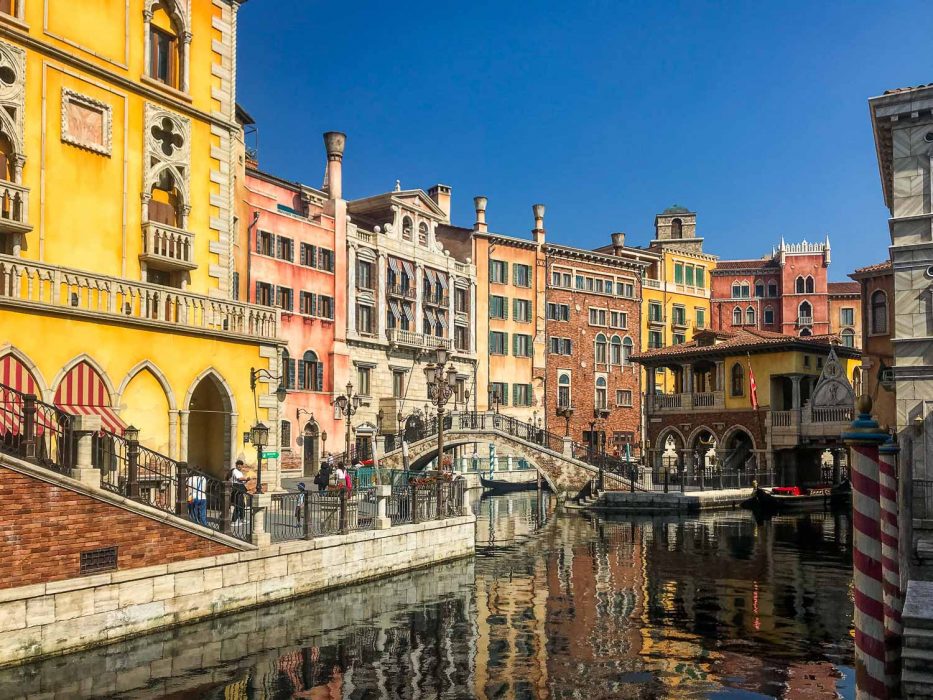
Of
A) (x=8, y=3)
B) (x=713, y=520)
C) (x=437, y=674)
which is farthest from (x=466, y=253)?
(x=437, y=674)

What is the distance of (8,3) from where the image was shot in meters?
17.4

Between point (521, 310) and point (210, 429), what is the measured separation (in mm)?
35848

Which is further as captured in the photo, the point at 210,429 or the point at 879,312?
the point at 879,312

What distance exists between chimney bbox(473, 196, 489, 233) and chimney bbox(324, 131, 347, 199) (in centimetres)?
1136

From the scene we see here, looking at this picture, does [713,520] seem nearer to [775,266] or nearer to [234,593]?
[234,593]

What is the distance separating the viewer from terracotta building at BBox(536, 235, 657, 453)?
2231 inches

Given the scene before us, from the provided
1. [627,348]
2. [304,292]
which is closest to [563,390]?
[627,348]

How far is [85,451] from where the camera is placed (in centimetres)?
1352

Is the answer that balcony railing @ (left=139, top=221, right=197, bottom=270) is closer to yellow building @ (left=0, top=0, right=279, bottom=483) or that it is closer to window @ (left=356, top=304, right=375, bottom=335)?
yellow building @ (left=0, top=0, right=279, bottom=483)

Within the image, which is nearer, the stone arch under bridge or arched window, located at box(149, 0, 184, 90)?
arched window, located at box(149, 0, 184, 90)

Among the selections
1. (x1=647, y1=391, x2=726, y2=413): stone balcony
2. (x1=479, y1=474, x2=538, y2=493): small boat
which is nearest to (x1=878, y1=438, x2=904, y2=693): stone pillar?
(x1=647, y1=391, x2=726, y2=413): stone balcony

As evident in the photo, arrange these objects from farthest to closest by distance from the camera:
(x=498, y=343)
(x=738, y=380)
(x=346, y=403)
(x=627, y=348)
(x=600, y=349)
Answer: (x=627, y=348) < (x=600, y=349) < (x=498, y=343) < (x=738, y=380) < (x=346, y=403)

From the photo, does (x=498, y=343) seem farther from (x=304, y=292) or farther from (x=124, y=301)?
(x=124, y=301)

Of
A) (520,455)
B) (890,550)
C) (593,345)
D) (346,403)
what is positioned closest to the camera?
(890,550)
